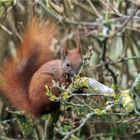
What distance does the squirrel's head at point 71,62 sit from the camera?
3176mm

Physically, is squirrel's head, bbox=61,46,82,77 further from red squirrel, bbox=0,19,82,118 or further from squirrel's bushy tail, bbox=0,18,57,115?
squirrel's bushy tail, bbox=0,18,57,115

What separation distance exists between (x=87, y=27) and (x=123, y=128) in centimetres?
99

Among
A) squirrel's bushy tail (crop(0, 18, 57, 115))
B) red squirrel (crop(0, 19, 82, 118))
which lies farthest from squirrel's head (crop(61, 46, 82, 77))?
squirrel's bushy tail (crop(0, 18, 57, 115))

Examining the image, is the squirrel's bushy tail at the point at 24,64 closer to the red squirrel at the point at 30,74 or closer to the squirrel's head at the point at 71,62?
the red squirrel at the point at 30,74

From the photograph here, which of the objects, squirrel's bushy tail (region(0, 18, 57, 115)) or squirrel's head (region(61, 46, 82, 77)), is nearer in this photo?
squirrel's head (region(61, 46, 82, 77))

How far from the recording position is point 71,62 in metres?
3.23

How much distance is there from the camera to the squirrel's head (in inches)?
125

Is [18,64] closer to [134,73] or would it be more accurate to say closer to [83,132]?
[83,132]

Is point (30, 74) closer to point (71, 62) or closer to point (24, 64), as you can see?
point (24, 64)

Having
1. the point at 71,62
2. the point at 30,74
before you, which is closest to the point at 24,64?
the point at 30,74

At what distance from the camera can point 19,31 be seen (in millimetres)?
4582

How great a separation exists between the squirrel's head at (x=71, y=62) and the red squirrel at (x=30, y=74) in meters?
0.03

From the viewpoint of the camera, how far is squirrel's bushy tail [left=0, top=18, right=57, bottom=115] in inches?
135

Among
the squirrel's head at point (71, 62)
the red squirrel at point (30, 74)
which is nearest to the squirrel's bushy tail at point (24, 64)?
the red squirrel at point (30, 74)
